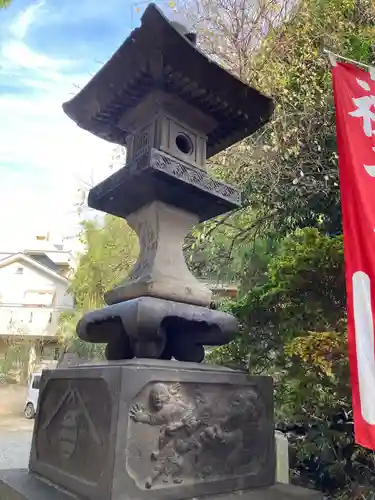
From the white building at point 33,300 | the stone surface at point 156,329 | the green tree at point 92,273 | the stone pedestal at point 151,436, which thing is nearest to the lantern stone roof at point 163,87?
the stone surface at point 156,329

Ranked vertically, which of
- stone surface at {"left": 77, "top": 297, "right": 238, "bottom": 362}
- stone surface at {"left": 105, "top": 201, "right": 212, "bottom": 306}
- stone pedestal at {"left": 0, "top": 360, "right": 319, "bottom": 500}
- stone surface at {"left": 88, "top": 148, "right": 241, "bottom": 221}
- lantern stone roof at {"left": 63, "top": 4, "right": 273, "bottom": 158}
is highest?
lantern stone roof at {"left": 63, "top": 4, "right": 273, "bottom": 158}

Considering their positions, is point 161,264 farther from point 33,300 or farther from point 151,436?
point 33,300

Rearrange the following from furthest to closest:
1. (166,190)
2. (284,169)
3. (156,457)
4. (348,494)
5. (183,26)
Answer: (284,169) → (348,494) → (183,26) → (166,190) → (156,457)

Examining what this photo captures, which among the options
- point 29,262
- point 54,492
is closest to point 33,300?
point 29,262

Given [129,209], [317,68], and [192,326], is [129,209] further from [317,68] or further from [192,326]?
[317,68]

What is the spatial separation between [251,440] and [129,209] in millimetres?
1523

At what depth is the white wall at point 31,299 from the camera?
768 inches

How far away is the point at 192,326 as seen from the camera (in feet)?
7.30

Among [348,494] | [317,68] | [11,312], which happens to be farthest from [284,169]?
[11,312]

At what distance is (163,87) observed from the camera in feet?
7.91

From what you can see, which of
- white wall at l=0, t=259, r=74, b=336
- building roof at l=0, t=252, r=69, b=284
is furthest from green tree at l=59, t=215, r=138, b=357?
building roof at l=0, t=252, r=69, b=284

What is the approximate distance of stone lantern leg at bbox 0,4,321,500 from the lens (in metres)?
1.73

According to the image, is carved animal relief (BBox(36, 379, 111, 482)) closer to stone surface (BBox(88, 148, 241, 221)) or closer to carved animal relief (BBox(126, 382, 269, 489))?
carved animal relief (BBox(126, 382, 269, 489))

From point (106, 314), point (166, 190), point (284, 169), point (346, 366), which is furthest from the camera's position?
point (284, 169)
